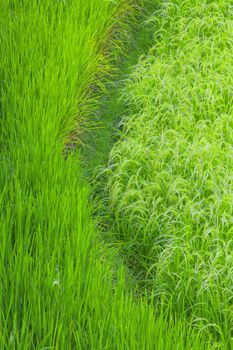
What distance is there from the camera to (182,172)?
3.60m

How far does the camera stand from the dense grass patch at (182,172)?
9.58 ft

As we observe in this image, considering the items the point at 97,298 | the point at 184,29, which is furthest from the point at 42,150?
the point at 184,29

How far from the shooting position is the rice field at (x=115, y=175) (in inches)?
91.0

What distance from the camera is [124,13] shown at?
521 centimetres

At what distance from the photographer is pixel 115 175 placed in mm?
3600

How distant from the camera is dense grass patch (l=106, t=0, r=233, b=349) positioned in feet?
9.58

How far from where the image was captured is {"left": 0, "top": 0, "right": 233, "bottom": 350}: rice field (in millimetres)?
2312

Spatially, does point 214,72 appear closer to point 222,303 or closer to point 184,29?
point 184,29

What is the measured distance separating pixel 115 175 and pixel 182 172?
317mm

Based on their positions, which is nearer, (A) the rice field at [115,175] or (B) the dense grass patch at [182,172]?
(A) the rice field at [115,175]

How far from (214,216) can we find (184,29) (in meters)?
2.06

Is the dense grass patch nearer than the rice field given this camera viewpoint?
No

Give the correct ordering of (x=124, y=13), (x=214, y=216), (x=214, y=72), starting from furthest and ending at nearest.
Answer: (x=124, y=13) → (x=214, y=72) → (x=214, y=216)

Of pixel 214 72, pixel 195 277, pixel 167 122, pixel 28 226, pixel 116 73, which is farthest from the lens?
pixel 116 73
